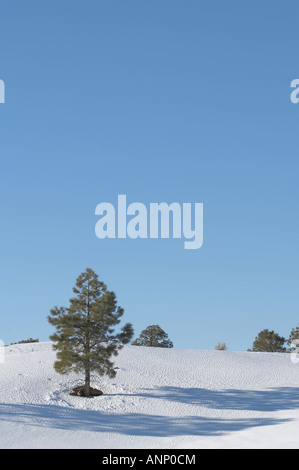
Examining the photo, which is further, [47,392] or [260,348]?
[260,348]

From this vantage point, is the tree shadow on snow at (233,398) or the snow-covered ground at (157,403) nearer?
the snow-covered ground at (157,403)

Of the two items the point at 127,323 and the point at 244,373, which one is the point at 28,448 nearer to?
the point at 127,323

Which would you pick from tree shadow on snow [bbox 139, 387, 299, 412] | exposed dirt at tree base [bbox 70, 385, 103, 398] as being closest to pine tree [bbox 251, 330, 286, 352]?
tree shadow on snow [bbox 139, 387, 299, 412]

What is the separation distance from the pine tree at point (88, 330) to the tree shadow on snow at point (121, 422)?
10.4 ft

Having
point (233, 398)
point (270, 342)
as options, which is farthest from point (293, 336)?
point (233, 398)

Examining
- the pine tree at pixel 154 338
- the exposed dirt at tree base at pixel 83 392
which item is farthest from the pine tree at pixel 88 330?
the pine tree at pixel 154 338

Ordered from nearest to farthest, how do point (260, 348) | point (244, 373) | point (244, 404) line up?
point (244, 404), point (244, 373), point (260, 348)

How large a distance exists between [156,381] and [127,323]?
4438 mm

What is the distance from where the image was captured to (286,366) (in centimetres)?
4194

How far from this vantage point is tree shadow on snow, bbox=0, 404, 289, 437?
84.4 ft

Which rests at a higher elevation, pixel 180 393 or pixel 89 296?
pixel 89 296

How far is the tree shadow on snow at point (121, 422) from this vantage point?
25719 millimetres

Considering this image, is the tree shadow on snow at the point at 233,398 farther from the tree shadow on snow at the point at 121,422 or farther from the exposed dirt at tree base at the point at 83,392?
the tree shadow on snow at the point at 121,422
